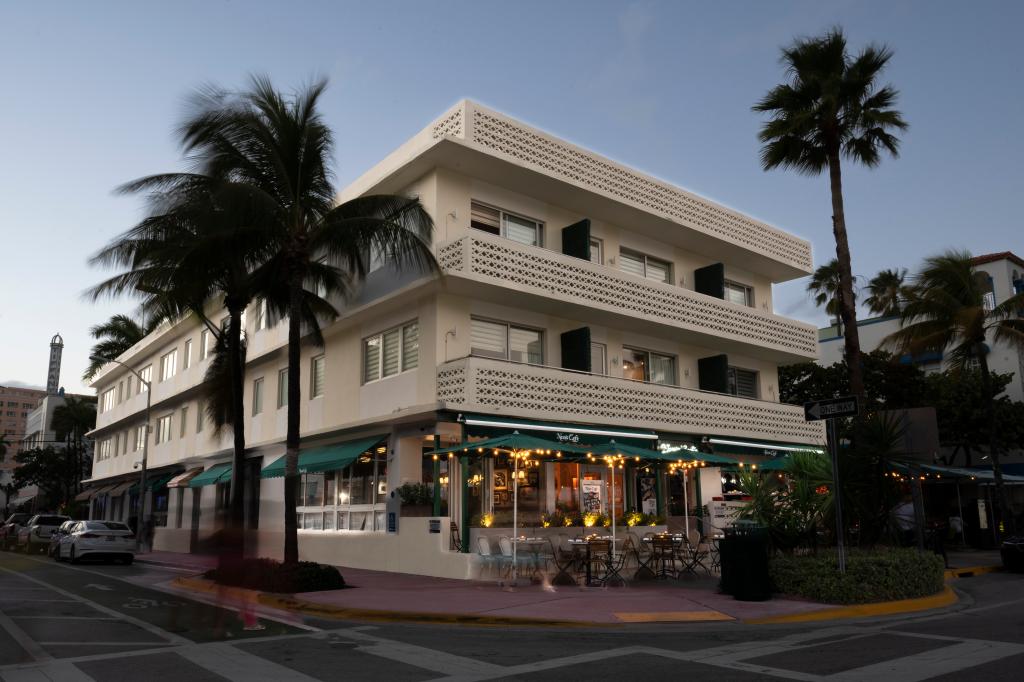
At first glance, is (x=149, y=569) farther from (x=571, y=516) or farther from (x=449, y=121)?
(x=449, y=121)

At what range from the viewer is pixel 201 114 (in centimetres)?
1688

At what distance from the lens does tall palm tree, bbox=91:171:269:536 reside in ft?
53.0

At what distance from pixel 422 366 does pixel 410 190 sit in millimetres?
5014

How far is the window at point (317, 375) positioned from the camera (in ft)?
86.7

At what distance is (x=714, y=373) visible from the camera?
27.3m

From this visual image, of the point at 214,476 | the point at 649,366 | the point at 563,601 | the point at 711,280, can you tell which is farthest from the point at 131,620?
the point at 711,280

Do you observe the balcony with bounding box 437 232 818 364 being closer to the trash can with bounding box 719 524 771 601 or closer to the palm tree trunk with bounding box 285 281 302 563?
the palm tree trunk with bounding box 285 281 302 563

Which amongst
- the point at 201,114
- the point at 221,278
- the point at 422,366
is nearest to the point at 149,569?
the point at 221,278

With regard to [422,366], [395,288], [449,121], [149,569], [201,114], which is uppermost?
[449,121]

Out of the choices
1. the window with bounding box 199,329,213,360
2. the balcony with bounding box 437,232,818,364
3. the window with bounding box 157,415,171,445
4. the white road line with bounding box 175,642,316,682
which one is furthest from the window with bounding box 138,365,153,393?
the white road line with bounding box 175,642,316,682

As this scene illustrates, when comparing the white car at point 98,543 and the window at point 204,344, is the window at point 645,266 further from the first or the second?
the window at point 204,344

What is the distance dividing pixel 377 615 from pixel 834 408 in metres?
7.86

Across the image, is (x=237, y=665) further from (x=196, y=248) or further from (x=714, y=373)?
(x=714, y=373)

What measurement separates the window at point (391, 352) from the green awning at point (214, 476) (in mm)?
9545
